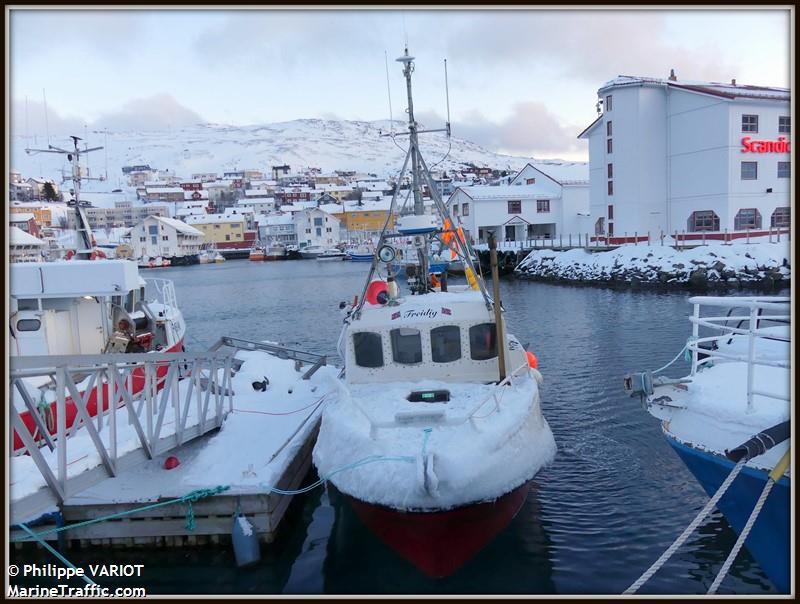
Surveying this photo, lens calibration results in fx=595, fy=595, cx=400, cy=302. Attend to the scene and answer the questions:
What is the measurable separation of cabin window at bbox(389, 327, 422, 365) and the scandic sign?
43.2 meters

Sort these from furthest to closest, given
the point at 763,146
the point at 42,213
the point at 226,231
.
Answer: the point at 226,231
the point at 42,213
the point at 763,146

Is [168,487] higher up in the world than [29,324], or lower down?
lower down

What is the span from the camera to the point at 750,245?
133ft

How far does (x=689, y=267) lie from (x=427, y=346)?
115 ft

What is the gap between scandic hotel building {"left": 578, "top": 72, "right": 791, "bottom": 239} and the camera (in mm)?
44156

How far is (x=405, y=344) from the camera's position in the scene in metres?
11.1

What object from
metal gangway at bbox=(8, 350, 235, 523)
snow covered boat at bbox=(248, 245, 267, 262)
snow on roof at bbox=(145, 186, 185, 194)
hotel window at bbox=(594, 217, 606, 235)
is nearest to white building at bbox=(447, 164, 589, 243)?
hotel window at bbox=(594, 217, 606, 235)

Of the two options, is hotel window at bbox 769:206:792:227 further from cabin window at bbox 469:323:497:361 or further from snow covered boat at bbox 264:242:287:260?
snow covered boat at bbox 264:242:287:260

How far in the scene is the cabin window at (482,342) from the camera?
1098 centimetres

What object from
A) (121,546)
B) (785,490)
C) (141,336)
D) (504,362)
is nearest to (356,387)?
(504,362)

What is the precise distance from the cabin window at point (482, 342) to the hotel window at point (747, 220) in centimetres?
4217

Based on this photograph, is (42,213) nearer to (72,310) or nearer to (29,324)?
(72,310)

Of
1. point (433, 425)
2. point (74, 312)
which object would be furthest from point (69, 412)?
point (433, 425)

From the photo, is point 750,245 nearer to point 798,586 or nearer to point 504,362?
point 504,362
